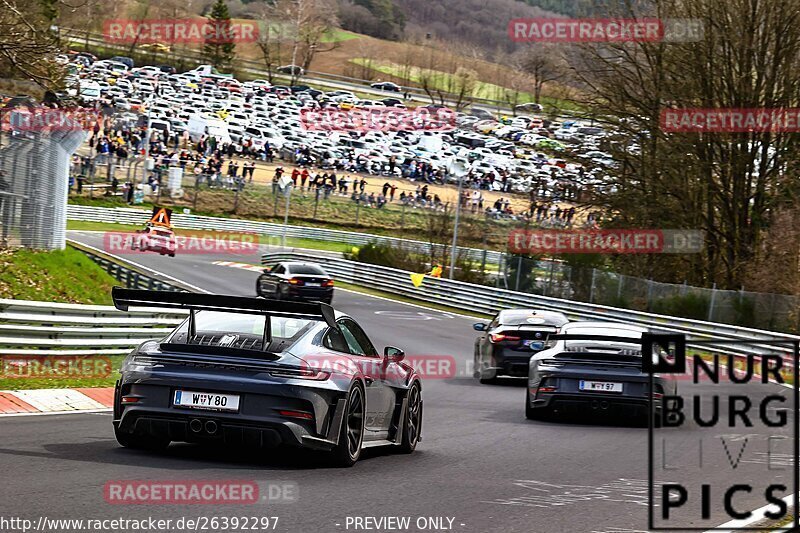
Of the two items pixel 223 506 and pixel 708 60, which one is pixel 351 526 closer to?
pixel 223 506

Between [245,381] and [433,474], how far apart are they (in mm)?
1783

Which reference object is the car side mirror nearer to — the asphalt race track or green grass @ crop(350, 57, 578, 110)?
the asphalt race track

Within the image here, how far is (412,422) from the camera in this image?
11.3 meters

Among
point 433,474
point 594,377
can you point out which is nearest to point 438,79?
point 594,377

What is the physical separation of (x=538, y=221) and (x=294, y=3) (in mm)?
116674

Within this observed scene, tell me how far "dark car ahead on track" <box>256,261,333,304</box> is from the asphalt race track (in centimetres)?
2337

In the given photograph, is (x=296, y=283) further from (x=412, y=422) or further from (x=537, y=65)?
(x=537, y=65)

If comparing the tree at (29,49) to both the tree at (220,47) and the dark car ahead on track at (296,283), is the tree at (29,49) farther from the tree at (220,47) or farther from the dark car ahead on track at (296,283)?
the tree at (220,47)

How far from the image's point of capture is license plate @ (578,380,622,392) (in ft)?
47.2

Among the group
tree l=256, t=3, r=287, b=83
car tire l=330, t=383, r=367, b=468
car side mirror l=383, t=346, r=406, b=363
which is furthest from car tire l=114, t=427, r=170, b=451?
tree l=256, t=3, r=287, b=83

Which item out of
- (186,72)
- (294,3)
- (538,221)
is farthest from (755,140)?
(294,3)

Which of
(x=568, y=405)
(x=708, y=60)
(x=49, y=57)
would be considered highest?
(x=708, y=60)

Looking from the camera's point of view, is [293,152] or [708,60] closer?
[708,60]

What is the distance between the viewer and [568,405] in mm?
14672
